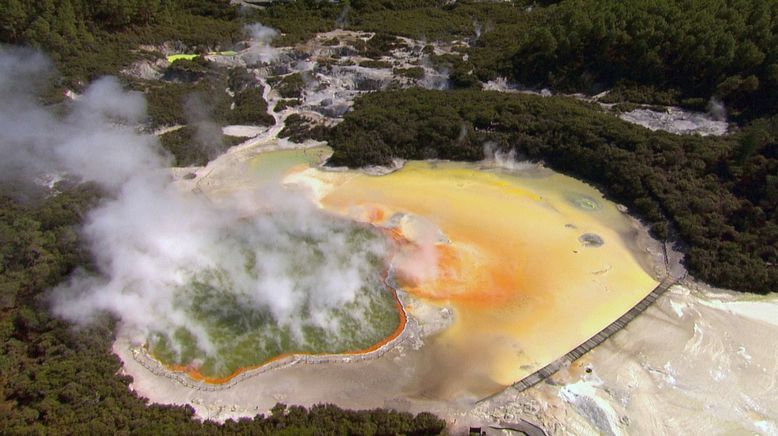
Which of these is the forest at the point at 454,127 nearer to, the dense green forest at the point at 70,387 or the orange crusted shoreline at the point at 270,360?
the dense green forest at the point at 70,387

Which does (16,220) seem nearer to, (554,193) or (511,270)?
(511,270)

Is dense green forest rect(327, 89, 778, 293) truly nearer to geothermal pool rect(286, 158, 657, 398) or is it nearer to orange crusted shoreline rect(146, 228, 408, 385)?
geothermal pool rect(286, 158, 657, 398)

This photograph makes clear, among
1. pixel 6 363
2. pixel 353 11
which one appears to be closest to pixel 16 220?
pixel 6 363

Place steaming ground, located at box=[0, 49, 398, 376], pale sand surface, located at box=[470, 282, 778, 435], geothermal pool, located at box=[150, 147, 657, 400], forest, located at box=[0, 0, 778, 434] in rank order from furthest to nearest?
steaming ground, located at box=[0, 49, 398, 376] < geothermal pool, located at box=[150, 147, 657, 400] < pale sand surface, located at box=[470, 282, 778, 435] < forest, located at box=[0, 0, 778, 434]

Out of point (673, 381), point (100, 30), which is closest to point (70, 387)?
point (673, 381)

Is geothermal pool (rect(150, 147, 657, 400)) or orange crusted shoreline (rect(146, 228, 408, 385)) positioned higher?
geothermal pool (rect(150, 147, 657, 400))

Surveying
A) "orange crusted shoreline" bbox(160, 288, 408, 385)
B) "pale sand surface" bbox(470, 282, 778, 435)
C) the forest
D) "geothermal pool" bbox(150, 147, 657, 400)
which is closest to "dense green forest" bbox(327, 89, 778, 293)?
the forest

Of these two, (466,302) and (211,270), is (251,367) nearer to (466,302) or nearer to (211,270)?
(211,270)
